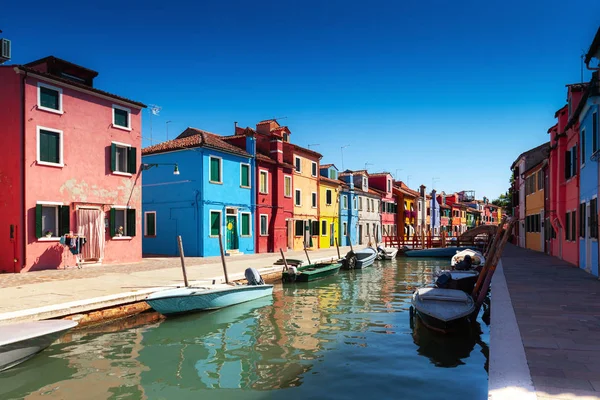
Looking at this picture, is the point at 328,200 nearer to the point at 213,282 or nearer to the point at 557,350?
the point at 213,282

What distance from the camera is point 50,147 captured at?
682 inches

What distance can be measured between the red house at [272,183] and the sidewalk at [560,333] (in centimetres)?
1832

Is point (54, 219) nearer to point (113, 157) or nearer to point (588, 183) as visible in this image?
point (113, 157)

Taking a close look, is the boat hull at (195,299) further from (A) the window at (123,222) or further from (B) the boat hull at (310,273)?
(A) the window at (123,222)

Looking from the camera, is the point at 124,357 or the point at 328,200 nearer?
the point at 124,357

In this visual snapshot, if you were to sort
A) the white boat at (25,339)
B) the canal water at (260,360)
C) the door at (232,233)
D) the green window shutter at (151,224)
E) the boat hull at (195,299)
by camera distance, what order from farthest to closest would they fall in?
the door at (232,233) → the green window shutter at (151,224) → the boat hull at (195,299) → the white boat at (25,339) → the canal water at (260,360)

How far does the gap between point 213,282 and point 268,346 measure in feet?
17.6

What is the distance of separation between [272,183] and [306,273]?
1316 cm

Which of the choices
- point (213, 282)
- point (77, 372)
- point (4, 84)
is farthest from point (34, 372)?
point (4, 84)

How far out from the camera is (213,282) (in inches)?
542

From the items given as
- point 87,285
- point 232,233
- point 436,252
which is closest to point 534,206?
point 436,252

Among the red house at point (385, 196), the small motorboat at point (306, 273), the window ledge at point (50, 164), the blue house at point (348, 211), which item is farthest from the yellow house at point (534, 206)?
the window ledge at point (50, 164)

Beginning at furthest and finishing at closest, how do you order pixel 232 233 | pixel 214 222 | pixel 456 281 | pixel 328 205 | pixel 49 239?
pixel 328 205 → pixel 232 233 → pixel 214 222 → pixel 49 239 → pixel 456 281

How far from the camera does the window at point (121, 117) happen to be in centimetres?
2014
